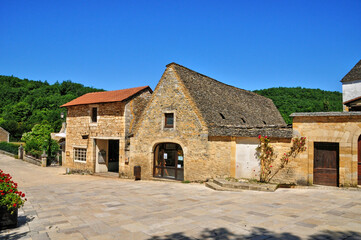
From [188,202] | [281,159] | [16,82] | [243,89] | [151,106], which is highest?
[16,82]

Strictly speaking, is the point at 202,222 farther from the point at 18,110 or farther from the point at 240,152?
the point at 18,110

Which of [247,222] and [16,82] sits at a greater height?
[16,82]

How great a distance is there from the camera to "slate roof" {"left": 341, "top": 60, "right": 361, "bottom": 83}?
24.4 m

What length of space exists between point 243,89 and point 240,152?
1221 centimetres

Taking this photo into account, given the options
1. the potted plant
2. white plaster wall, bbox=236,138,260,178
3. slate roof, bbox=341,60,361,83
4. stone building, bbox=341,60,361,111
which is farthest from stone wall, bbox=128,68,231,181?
slate roof, bbox=341,60,361,83

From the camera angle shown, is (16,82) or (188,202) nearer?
(188,202)

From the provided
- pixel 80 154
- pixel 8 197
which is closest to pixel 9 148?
pixel 80 154

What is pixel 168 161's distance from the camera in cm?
1586

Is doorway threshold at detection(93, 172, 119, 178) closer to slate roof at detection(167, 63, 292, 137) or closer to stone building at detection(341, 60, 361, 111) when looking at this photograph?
slate roof at detection(167, 63, 292, 137)

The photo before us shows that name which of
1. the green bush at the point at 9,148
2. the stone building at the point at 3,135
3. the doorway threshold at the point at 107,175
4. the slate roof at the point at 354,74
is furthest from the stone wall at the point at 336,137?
the stone building at the point at 3,135

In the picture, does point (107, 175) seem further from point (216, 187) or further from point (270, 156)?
point (270, 156)

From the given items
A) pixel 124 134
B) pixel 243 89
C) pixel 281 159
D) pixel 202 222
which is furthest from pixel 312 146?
pixel 243 89

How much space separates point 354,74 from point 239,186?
67.9ft

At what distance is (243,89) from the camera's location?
79.3 ft
